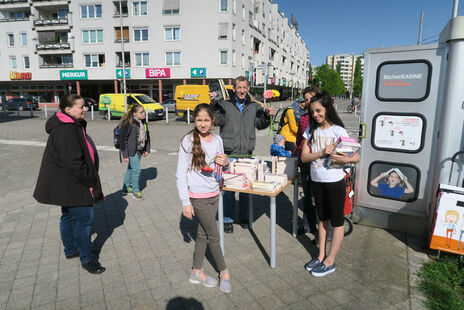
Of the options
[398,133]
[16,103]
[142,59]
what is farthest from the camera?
[142,59]

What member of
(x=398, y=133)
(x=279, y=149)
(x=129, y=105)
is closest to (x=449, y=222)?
(x=398, y=133)

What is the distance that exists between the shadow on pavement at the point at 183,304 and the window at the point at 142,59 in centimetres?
3462

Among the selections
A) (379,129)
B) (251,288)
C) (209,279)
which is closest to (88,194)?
(209,279)

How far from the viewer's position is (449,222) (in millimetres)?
3592

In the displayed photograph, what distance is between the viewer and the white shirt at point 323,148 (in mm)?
3305

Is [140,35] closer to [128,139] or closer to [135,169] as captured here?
[128,139]

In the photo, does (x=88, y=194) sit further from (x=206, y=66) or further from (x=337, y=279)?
(x=206, y=66)

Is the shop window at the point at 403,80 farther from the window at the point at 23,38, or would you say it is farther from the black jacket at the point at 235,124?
the window at the point at 23,38

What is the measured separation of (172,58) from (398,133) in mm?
32530

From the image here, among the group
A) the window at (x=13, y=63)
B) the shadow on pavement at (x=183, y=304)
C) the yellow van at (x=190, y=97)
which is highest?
the window at (x=13, y=63)

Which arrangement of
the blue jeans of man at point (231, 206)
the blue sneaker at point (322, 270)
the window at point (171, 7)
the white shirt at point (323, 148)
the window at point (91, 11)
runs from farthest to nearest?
the window at point (91, 11)
the window at point (171, 7)
the blue jeans of man at point (231, 206)
the blue sneaker at point (322, 270)
the white shirt at point (323, 148)

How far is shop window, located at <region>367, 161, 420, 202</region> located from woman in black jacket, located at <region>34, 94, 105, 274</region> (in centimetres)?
368

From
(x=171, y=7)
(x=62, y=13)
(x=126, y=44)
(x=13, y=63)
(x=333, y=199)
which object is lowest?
(x=333, y=199)

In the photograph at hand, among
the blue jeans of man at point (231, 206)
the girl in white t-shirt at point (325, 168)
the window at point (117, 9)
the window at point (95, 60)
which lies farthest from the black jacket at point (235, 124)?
the window at point (95, 60)
